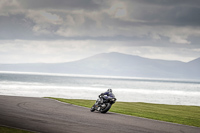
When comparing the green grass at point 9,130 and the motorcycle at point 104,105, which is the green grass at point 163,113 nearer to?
the motorcycle at point 104,105

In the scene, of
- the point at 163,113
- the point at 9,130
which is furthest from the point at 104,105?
the point at 9,130

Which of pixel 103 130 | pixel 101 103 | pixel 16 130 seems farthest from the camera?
pixel 101 103

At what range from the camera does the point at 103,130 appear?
12789 mm

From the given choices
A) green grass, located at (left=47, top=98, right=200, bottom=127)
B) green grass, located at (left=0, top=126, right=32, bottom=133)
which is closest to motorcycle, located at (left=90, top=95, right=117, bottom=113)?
green grass, located at (left=47, top=98, right=200, bottom=127)

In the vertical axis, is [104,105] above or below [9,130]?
above

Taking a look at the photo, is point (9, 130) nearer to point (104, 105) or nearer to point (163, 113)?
point (104, 105)

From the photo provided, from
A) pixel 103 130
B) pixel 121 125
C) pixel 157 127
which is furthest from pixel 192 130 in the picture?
pixel 103 130

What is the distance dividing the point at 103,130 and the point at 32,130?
3044mm

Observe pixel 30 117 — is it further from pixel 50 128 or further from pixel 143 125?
pixel 143 125

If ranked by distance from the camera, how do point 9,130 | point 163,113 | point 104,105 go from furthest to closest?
point 163,113 < point 104,105 < point 9,130

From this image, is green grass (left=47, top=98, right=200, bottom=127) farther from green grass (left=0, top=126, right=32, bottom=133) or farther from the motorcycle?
green grass (left=0, top=126, right=32, bottom=133)

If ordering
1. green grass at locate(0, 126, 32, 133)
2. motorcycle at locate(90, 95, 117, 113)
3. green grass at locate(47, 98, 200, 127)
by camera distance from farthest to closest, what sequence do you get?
motorcycle at locate(90, 95, 117, 113) → green grass at locate(47, 98, 200, 127) → green grass at locate(0, 126, 32, 133)

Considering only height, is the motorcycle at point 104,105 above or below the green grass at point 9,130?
above

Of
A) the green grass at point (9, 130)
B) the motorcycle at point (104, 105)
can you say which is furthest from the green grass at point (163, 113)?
the green grass at point (9, 130)
